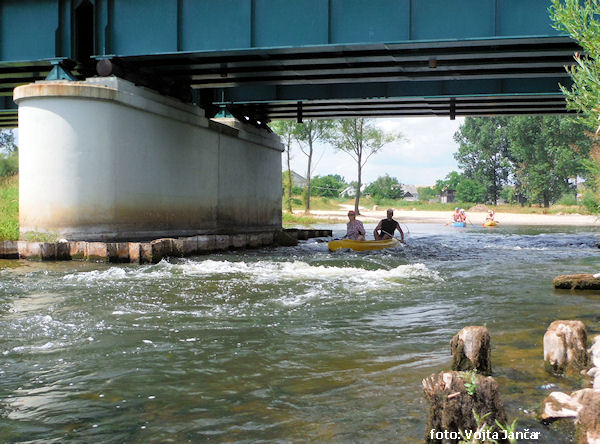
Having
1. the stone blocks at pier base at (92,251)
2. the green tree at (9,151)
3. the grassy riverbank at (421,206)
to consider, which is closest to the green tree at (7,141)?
the green tree at (9,151)

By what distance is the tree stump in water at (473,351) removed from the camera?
4945 millimetres

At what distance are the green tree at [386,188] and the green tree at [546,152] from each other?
3243 cm

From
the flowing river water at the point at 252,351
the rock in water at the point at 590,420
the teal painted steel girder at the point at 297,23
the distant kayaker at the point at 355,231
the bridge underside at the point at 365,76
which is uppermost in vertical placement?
the teal painted steel girder at the point at 297,23

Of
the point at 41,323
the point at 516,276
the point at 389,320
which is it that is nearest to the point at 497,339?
the point at 389,320

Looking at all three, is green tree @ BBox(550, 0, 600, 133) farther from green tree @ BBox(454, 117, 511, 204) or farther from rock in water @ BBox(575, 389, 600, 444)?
green tree @ BBox(454, 117, 511, 204)

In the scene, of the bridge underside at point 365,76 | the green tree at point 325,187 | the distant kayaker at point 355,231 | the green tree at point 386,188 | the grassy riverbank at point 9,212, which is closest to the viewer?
the bridge underside at point 365,76

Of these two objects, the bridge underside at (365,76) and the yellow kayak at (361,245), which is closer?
the bridge underside at (365,76)

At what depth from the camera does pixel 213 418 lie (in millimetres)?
4145

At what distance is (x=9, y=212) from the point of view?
18844 millimetres

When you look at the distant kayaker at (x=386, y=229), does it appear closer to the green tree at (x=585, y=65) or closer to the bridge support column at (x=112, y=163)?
the bridge support column at (x=112, y=163)

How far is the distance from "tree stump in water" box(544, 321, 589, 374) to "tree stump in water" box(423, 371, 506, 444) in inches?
70.1

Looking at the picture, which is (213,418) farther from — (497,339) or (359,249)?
(359,249)

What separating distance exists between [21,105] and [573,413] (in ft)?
51.2

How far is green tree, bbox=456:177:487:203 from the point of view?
290ft
